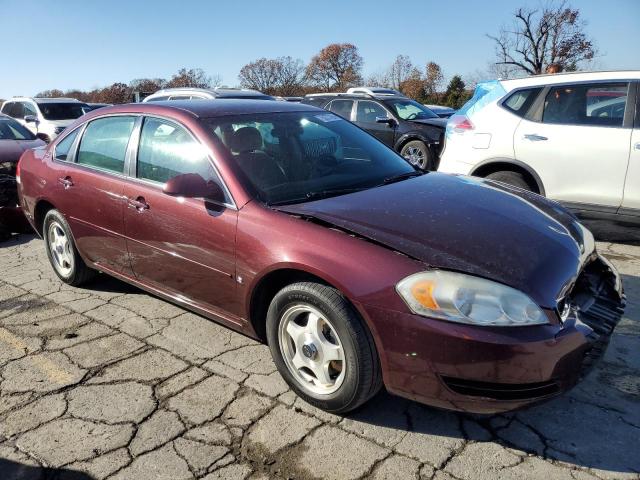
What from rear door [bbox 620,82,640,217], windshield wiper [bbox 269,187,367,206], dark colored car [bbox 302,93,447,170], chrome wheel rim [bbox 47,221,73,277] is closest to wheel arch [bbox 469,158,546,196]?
rear door [bbox 620,82,640,217]

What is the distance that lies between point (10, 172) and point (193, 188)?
210 inches

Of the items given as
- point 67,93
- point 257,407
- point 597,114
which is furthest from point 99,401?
point 67,93

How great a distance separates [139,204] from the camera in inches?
137

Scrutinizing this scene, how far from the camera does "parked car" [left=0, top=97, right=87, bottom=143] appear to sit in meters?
14.6

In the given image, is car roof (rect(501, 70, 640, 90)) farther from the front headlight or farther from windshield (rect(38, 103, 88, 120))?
windshield (rect(38, 103, 88, 120))

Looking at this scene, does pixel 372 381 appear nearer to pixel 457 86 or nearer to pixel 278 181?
pixel 278 181

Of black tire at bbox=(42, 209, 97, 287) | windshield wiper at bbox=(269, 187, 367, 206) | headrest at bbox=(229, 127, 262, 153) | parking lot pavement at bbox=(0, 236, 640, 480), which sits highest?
Result: headrest at bbox=(229, 127, 262, 153)

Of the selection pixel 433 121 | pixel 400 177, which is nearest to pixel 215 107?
pixel 400 177

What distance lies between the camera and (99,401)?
289 cm

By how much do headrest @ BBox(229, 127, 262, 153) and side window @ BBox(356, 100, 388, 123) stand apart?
756 cm

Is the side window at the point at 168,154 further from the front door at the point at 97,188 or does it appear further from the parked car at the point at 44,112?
the parked car at the point at 44,112

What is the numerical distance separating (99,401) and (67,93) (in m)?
61.5

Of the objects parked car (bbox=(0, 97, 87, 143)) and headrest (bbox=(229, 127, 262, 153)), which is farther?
parked car (bbox=(0, 97, 87, 143))

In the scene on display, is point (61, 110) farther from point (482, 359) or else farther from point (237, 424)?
point (482, 359)
